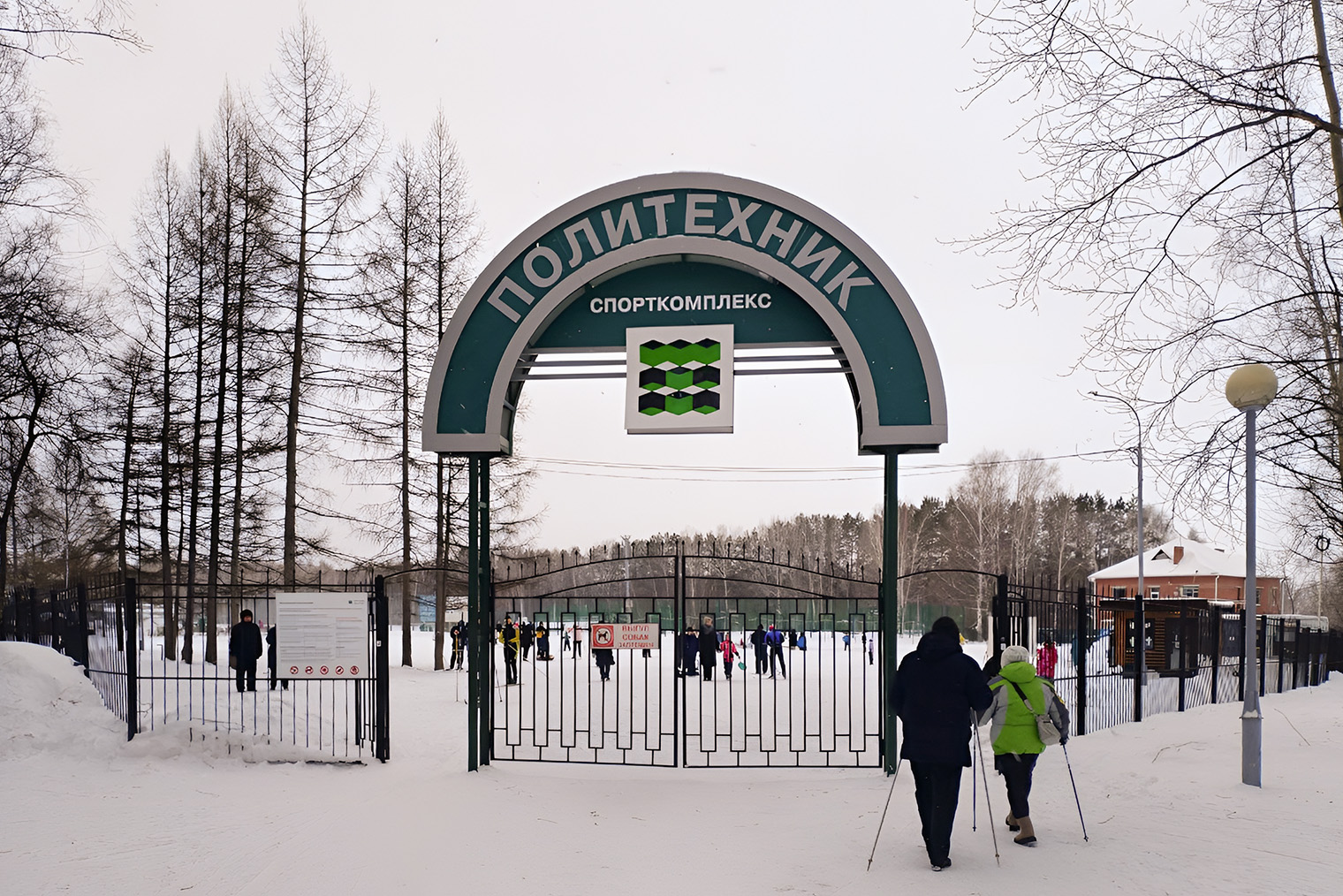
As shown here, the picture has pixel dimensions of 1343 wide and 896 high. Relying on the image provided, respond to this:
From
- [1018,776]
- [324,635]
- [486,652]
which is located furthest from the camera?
[324,635]

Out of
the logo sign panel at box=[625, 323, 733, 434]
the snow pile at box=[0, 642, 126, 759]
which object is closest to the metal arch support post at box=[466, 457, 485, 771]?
the logo sign panel at box=[625, 323, 733, 434]

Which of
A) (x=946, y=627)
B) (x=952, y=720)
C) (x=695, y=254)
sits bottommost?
(x=952, y=720)

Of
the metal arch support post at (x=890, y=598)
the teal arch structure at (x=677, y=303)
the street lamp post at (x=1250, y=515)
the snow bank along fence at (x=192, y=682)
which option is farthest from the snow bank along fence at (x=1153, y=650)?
the snow bank along fence at (x=192, y=682)

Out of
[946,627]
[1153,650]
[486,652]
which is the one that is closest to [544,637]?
[486,652]

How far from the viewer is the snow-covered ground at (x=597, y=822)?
Result: 6555 mm

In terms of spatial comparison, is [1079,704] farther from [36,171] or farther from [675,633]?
[36,171]

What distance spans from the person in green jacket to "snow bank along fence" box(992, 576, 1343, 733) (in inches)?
85.6

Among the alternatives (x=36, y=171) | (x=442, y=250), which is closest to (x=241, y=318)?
(x=442, y=250)

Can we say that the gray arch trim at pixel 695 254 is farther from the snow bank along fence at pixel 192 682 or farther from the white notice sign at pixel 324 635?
the snow bank along fence at pixel 192 682

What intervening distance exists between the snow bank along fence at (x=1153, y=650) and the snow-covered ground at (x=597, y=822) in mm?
1346

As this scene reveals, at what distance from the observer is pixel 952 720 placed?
21.6 feet

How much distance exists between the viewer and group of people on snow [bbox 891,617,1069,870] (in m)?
6.57

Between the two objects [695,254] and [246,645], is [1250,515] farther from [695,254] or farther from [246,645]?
[246,645]

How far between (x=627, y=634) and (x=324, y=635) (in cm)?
359
